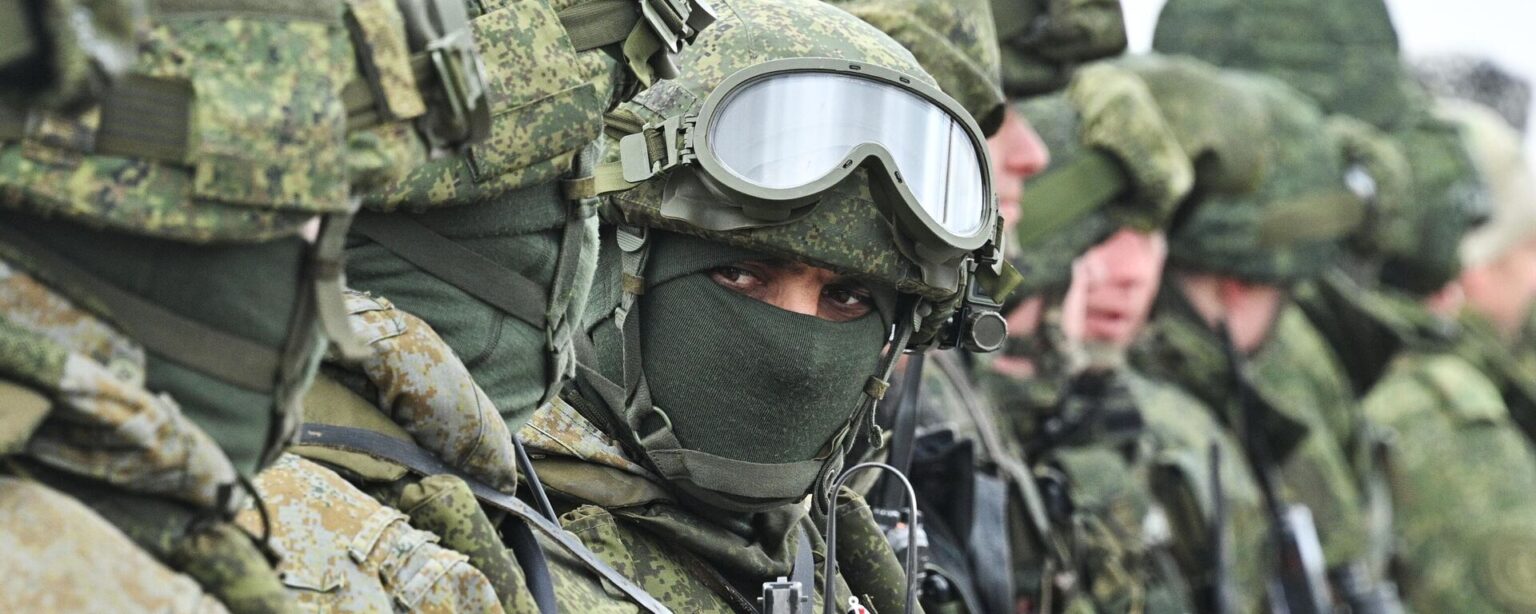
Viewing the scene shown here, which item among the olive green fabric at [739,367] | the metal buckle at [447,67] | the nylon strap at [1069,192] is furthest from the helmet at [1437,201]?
the metal buckle at [447,67]

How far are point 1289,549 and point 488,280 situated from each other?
316 inches

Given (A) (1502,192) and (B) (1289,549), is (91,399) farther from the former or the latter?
(A) (1502,192)

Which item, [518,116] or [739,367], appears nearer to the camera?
[518,116]

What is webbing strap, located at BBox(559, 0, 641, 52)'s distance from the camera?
11.6 feet

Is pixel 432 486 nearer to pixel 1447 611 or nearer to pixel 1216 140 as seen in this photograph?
pixel 1216 140

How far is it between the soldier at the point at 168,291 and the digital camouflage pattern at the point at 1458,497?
10935 mm

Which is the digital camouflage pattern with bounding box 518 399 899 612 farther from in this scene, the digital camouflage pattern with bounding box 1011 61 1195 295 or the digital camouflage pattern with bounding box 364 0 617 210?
the digital camouflage pattern with bounding box 1011 61 1195 295

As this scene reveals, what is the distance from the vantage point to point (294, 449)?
306 centimetres

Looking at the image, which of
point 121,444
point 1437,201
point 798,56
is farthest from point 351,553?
point 1437,201

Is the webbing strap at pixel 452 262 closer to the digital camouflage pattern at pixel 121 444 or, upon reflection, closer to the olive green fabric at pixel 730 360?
→ the olive green fabric at pixel 730 360

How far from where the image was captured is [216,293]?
232 centimetres

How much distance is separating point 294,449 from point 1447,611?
10.5 meters

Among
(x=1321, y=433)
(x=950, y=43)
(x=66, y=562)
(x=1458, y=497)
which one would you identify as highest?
(x=66, y=562)

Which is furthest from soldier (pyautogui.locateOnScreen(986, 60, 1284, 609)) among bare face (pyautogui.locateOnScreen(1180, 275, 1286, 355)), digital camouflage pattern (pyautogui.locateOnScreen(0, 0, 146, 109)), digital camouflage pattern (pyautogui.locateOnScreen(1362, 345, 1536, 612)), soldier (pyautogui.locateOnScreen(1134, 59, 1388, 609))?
digital camouflage pattern (pyautogui.locateOnScreen(0, 0, 146, 109))
